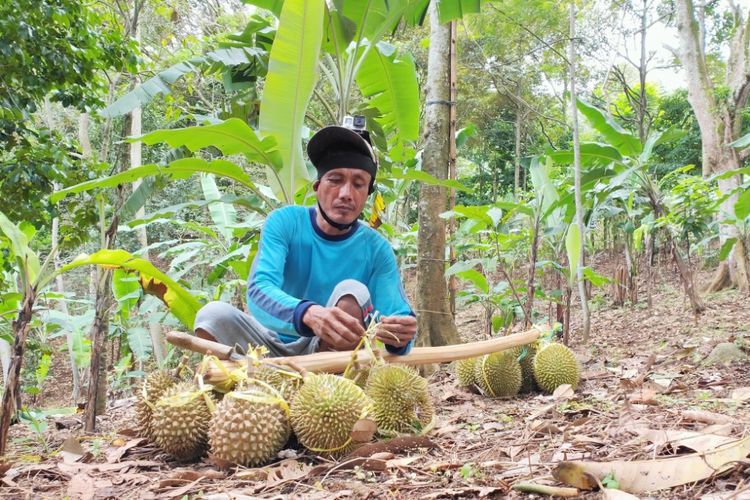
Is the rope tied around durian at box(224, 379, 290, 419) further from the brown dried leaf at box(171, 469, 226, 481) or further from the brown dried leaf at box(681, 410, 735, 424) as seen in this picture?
the brown dried leaf at box(681, 410, 735, 424)

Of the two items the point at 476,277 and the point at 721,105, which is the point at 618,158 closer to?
the point at 476,277

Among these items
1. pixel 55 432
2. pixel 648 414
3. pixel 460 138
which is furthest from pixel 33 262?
pixel 460 138

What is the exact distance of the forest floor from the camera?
141cm

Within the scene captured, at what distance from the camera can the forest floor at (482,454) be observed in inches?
55.6

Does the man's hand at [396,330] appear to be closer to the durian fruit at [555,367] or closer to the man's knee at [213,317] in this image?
the man's knee at [213,317]

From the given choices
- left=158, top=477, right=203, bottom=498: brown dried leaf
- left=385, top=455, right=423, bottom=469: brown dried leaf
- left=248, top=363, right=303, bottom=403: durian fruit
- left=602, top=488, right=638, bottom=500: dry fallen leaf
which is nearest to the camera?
left=602, top=488, right=638, bottom=500: dry fallen leaf

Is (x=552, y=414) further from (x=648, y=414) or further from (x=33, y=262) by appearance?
(x=33, y=262)

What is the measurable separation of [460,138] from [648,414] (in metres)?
3.79

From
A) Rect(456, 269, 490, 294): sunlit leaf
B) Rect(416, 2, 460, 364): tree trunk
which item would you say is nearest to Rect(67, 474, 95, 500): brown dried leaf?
Rect(416, 2, 460, 364): tree trunk

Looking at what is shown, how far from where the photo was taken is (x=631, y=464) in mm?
1302

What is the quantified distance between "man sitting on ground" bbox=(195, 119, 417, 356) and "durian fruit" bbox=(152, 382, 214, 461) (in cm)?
45

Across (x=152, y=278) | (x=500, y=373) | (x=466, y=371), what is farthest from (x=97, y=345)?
(x=500, y=373)

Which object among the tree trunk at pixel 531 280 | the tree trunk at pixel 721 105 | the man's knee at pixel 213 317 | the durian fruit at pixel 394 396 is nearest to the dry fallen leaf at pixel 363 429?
the durian fruit at pixel 394 396

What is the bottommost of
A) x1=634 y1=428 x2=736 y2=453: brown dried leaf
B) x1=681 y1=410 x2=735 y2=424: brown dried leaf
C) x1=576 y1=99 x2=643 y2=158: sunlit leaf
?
x1=681 y1=410 x2=735 y2=424: brown dried leaf
